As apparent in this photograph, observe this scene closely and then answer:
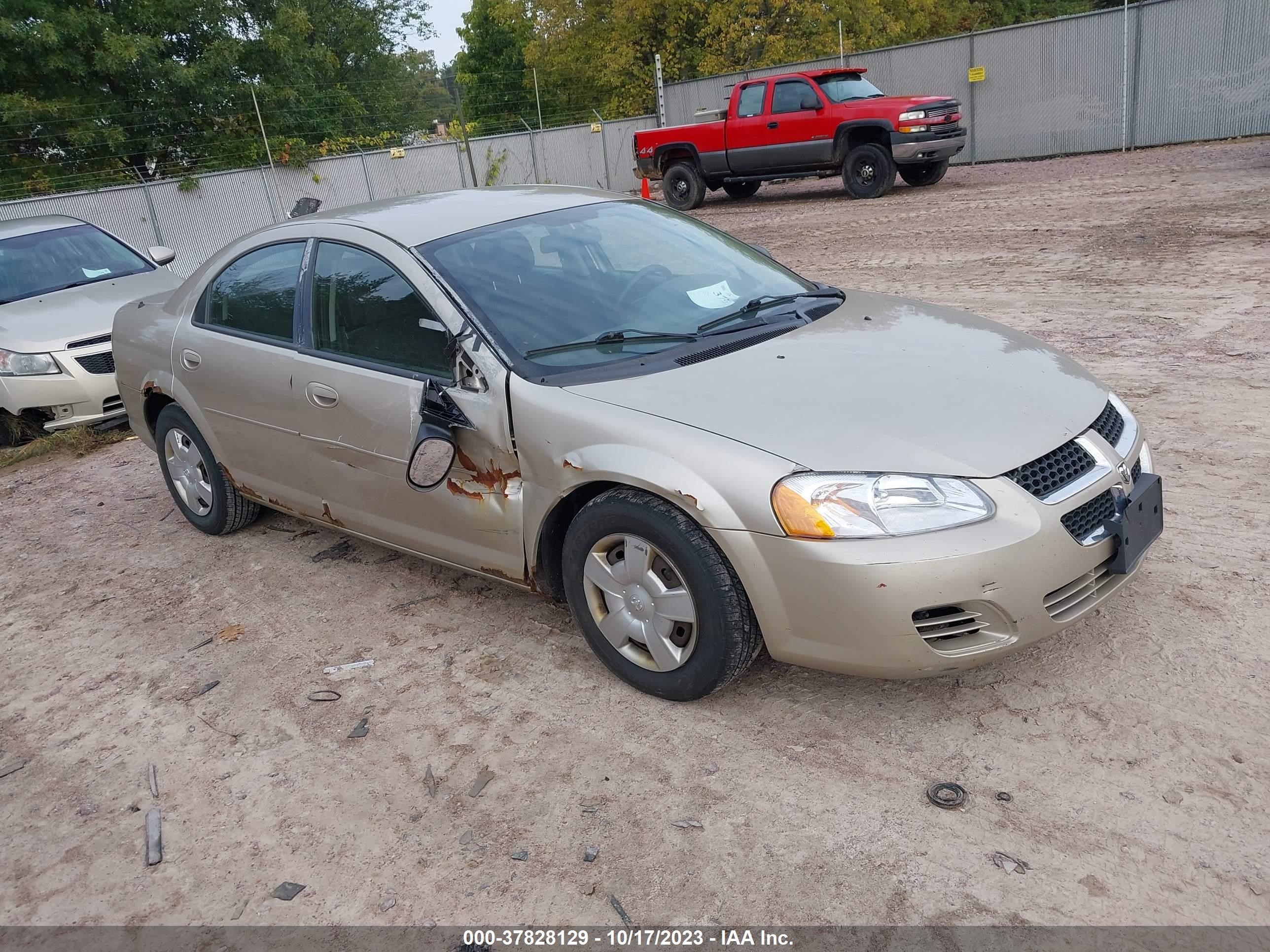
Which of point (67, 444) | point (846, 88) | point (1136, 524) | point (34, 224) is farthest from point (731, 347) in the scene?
point (846, 88)

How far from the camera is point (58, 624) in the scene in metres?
4.77

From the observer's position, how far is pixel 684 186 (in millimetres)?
18938

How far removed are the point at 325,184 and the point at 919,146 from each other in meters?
11.6

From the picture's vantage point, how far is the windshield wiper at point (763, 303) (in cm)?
395

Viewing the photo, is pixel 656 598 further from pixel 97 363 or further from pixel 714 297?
pixel 97 363

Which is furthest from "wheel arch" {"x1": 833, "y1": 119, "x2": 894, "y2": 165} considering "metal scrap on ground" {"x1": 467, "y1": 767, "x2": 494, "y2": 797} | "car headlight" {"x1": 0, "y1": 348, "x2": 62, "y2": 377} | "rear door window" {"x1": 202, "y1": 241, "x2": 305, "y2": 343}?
"metal scrap on ground" {"x1": 467, "y1": 767, "x2": 494, "y2": 797}

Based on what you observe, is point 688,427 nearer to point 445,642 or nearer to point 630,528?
point 630,528

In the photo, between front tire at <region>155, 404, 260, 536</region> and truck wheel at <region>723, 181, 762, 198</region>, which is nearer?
front tire at <region>155, 404, 260, 536</region>

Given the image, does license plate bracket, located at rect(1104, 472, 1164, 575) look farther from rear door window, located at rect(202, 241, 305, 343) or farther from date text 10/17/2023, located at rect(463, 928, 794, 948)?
rear door window, located at rect(202, 241, 305, 343)

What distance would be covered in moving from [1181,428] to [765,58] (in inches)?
1068

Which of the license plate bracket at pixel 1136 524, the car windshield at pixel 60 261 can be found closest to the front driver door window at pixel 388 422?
the license plate bracket at pixel 1136 524

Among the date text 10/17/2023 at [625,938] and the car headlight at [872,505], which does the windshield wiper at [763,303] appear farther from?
the date text 10/17/2023 at [625,938]

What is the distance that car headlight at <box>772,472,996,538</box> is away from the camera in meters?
2.96

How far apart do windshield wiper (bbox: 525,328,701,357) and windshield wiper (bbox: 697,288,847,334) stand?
11cm
